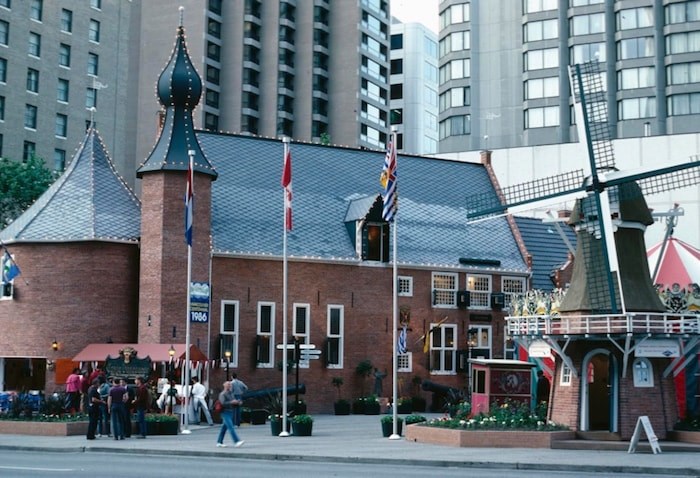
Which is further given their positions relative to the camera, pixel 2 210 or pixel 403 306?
pixel 2 210

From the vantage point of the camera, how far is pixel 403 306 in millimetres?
53844

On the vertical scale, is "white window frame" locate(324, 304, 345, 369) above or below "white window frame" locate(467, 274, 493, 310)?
below

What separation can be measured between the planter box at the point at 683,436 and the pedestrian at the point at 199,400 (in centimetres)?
1688

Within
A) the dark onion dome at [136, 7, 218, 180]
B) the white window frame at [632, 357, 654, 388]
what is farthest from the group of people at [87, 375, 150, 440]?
the white window frame at [632, 357, 654, 388]

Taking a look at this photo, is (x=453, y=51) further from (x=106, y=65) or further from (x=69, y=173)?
(x=69, y=173)

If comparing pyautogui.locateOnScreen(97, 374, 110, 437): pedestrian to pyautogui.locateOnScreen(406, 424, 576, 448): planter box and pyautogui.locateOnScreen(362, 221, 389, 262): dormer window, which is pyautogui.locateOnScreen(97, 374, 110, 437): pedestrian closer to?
pyautogui.locateOnScreen(406, 424, 576, 448): planter box

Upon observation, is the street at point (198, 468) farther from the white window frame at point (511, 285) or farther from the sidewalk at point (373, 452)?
the white window frame at point (511, 285)

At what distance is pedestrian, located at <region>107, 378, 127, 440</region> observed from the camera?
35.6 meters

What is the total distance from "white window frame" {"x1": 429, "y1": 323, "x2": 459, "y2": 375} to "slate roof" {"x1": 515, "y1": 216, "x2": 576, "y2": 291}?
5650 millimetres

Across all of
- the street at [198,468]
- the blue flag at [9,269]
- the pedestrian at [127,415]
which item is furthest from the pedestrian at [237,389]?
the blue flag at [9,269]

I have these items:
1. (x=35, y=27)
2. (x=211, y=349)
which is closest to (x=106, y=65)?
(x=35, y=27)

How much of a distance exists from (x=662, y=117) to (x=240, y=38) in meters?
42.2

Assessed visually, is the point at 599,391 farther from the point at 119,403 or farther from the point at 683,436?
the point at 119,403

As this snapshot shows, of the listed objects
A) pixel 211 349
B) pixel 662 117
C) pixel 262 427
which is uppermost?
pixel 662 117
